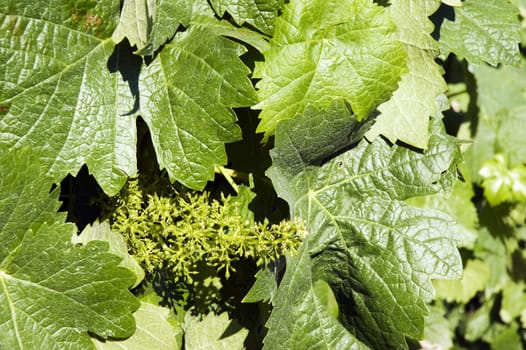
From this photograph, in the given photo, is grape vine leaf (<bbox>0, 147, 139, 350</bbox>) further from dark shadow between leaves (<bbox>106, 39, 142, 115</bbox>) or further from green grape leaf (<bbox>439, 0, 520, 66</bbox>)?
green grape leaf (<bbox>439, 0, 520, 66</bbox>)

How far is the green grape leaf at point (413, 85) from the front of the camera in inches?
58.4

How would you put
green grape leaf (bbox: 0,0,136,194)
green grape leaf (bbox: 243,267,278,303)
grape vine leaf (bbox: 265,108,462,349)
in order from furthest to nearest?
grape vine leaf (bbox: 265,108,462,349) → green grape leaf (bbox: 243,267,278,303) → green grape leaf (bbox: 0,0,136,194)

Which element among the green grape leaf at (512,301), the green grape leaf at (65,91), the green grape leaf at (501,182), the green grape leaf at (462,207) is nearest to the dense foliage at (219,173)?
the green grape leaf at (65,91)

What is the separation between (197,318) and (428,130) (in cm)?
68

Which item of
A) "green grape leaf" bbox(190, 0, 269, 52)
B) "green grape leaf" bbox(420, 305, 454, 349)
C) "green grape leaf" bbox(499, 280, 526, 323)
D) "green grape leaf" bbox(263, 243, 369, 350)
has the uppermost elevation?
"green grape leaf" bbox(190, 0, 269, 52)

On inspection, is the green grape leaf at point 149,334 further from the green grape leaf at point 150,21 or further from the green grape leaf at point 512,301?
the green grape leaf at point 512,301

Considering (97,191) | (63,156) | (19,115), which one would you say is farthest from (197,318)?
(19,115)

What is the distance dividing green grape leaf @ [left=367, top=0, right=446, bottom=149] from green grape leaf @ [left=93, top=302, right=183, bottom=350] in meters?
0.60

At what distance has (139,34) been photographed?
4.00 ft

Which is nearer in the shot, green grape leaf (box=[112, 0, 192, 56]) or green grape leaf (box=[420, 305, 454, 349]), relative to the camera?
green grape leaf (box=[112, 0, 192, 56])

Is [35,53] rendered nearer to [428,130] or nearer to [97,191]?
[97,191]

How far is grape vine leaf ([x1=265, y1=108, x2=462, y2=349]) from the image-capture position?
4.63 ft

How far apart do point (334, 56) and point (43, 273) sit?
2.35 ft

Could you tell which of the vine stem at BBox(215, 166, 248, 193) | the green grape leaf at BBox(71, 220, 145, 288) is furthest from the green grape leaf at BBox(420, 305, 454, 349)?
the green grape leaf at BBox(71, 220, 145, 288)
